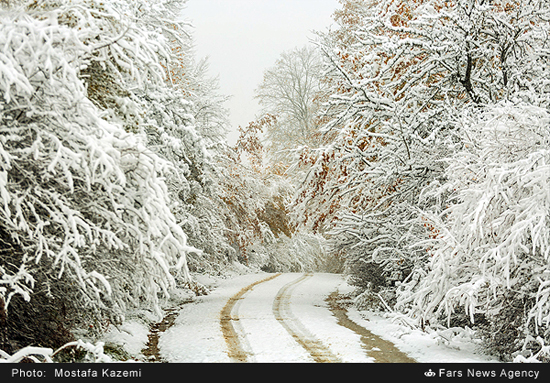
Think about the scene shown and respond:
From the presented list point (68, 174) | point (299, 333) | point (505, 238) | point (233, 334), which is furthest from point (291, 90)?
point (68, 174)

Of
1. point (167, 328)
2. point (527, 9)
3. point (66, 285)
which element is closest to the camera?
point (66, 285)

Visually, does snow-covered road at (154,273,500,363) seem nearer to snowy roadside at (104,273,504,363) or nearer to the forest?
snowy roadside at (104,273,504,363)

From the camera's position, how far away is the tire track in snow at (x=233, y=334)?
7.54 metres

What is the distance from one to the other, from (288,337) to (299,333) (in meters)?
0.53

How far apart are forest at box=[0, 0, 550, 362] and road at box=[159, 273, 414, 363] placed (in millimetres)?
1048

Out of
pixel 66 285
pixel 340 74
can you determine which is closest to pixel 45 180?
pixel 66 285

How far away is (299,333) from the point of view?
372 inches

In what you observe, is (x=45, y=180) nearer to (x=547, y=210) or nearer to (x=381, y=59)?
(x=547, y=210)

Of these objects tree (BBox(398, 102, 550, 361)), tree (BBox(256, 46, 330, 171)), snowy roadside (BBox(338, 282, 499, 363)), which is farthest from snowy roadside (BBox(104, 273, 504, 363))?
tree (BBox(256, 46, 330, 171))

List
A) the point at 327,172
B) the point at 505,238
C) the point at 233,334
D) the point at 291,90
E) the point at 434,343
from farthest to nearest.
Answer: the point at 291,90
the point at 327,172
the point at 233,334
the point at 434,343
the point at 505,238

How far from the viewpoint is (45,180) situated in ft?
18.7

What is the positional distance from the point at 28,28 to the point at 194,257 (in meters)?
10.1

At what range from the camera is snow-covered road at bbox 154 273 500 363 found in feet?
24.6

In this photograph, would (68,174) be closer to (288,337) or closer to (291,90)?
(288,337)
